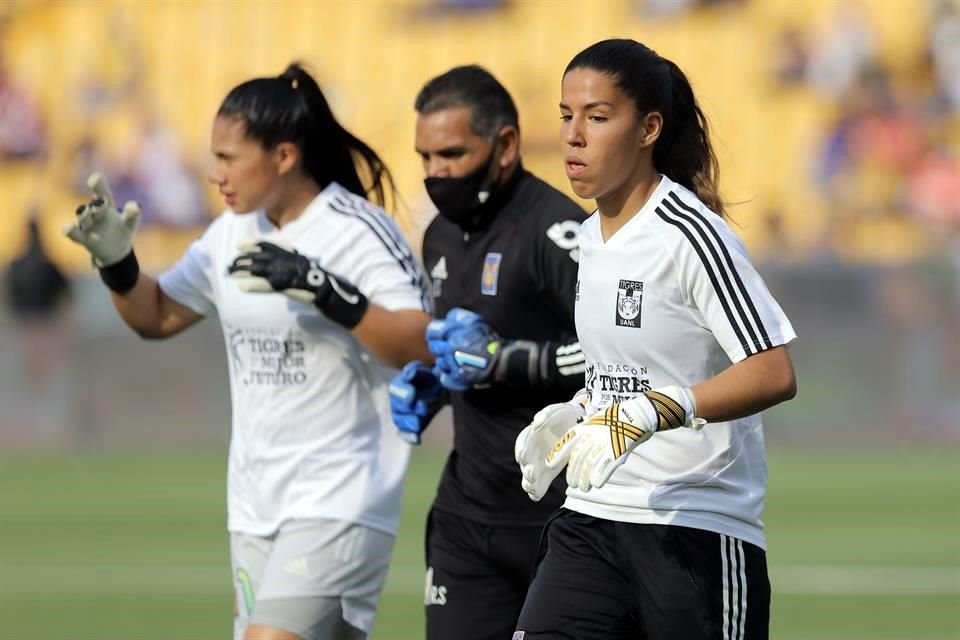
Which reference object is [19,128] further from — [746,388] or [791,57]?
[746,388]

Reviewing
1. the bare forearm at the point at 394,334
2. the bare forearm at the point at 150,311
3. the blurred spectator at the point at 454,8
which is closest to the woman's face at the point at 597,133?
the bare forearm at the point at 394,334

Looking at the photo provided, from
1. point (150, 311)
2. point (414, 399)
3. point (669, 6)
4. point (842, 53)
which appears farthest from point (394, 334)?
point (669, 6)

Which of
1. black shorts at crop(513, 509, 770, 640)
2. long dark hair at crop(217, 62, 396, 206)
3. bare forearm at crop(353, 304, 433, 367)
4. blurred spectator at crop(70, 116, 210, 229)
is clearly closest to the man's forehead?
long dark hair at crop(217, 62, 396, 206)

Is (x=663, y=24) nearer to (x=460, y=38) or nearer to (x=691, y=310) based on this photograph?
(x=460, y=38)

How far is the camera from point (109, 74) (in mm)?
21734

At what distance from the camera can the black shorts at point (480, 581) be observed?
5688 mm

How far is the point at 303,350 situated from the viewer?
19.2 ft

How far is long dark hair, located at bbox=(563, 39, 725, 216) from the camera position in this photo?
4590mm

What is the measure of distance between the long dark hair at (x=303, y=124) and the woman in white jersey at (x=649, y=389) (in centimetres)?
159

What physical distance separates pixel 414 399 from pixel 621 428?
173 centimetres

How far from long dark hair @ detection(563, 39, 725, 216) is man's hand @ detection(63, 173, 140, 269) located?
2.05 m

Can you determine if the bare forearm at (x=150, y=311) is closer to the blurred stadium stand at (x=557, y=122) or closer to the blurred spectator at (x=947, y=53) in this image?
the blurred stadium stand at (x=557, y=122)

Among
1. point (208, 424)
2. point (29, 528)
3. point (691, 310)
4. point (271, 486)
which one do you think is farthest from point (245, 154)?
point (208, 424)

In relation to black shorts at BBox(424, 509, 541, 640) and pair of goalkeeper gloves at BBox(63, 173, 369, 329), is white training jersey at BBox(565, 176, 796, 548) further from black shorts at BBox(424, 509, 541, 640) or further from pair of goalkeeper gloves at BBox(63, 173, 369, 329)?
pair of goalkeeper gloves at BBox(63, 173, 369, 329)
